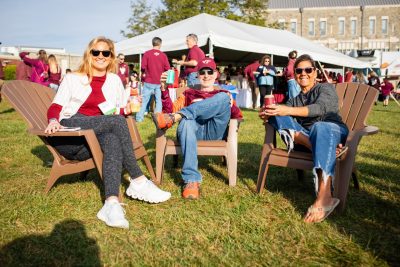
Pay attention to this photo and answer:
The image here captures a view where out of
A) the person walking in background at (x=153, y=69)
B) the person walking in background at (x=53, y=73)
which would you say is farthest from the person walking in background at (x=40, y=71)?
the person walking in background at (x=153, y=69)

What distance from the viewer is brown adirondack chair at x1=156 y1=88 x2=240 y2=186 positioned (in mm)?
3359

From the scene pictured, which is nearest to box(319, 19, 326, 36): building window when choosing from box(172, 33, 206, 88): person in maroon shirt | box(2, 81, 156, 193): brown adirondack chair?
box(172, 33, 206, 88): person in maroon shirt

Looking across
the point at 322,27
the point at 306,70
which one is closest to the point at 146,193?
the point at 306,70

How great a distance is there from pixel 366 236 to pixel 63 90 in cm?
266

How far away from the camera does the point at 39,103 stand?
136 inches

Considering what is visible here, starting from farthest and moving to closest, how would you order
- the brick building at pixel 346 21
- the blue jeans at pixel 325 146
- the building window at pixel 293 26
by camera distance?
1. the building window at pixel 293 26
2. the brick building at pixel 346 21
3. the blue jeans at pixel 325 146

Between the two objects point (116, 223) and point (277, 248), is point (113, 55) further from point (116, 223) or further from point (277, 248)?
point (277, 248)

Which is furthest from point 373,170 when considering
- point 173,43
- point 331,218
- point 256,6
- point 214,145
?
point 256,6

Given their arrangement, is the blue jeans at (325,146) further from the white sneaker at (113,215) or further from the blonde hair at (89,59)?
the blonde hair at (89,59)

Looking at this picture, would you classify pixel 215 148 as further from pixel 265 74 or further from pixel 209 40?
pixel 265 74

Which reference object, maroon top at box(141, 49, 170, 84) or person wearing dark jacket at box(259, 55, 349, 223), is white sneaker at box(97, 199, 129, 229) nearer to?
person wearing dark jacket at box(259, 55, 349, 223)

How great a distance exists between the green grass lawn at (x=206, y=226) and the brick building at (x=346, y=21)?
43.0 meters

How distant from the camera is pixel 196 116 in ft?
10.9

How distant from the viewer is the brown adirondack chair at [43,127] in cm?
282
